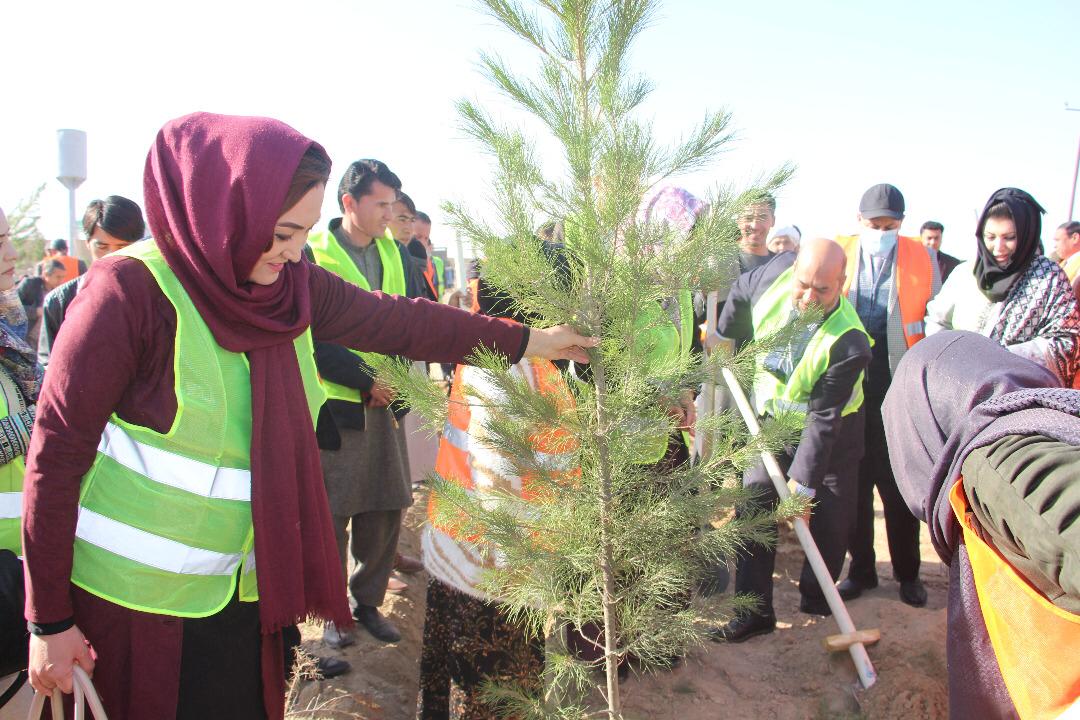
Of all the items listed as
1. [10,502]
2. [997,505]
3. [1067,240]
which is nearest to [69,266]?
[10,502]

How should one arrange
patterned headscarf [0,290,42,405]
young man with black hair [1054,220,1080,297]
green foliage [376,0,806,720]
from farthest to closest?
young man with black hair [1054,220,1080,297] < patterned headscarf [0,290,42,405] < green foliage [376,0,806,720]

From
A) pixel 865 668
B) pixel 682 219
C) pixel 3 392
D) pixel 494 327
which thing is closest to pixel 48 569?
pixel 3 392

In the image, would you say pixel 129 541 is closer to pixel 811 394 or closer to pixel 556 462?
pixel 556 462

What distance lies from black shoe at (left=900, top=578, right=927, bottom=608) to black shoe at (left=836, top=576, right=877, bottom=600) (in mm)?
161

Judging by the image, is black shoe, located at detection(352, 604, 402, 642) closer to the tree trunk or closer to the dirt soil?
the dirt soil

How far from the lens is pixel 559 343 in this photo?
1.95 m

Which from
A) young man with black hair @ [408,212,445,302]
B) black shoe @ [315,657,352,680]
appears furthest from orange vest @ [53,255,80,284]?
black shoe @ [315,657,352,680]

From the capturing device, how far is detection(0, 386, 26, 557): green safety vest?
6.47 feet

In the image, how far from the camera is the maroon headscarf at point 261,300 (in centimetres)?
145

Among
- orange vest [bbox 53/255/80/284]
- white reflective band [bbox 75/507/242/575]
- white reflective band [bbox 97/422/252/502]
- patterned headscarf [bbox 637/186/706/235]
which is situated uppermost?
patterned headscarf [bbox 637/186/706/235]

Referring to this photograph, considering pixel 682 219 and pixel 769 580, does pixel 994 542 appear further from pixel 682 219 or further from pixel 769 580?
pixel 769 580

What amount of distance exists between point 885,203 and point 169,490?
13.0ft

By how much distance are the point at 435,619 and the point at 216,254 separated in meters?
1.50

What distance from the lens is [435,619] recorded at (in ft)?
8.09
